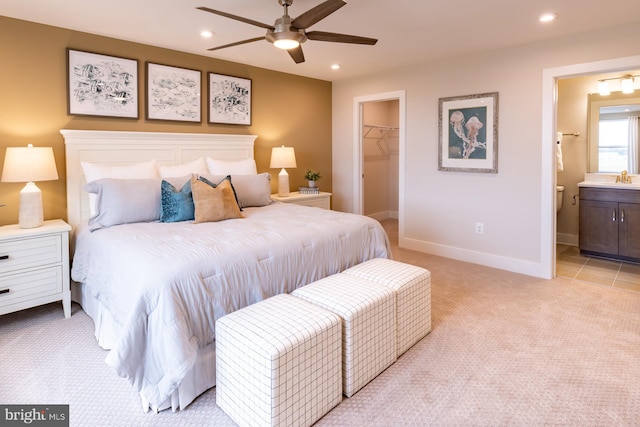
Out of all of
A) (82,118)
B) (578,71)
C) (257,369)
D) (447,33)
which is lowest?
(257,369)

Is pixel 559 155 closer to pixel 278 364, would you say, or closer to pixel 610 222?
pixel 610 222

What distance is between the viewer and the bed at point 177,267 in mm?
1854

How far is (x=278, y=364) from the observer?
5.32 feet

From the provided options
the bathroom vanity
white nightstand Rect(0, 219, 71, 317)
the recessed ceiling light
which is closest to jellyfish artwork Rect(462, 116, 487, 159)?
the recessed ceiling light

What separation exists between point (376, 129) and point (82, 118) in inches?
188

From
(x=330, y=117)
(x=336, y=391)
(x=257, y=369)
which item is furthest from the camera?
(x=330, y=117)

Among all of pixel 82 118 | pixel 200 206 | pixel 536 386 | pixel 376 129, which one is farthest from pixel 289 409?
pixel 376 129

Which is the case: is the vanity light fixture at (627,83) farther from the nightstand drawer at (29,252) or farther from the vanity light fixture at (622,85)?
the nightstand drawer at (29,252)

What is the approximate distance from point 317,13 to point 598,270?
3985 millimetres

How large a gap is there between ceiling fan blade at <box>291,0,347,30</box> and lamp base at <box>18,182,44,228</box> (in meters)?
2.37

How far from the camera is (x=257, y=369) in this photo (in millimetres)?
1674

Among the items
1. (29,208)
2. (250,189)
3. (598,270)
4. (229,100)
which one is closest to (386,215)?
(598,270)

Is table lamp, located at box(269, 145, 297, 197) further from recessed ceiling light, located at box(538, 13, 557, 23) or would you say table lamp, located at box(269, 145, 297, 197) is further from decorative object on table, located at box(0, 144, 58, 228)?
recessed ceiling light, located at box(538, 13, 557, 23)

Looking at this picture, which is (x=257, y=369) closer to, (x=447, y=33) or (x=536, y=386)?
(x=536, y=386)
